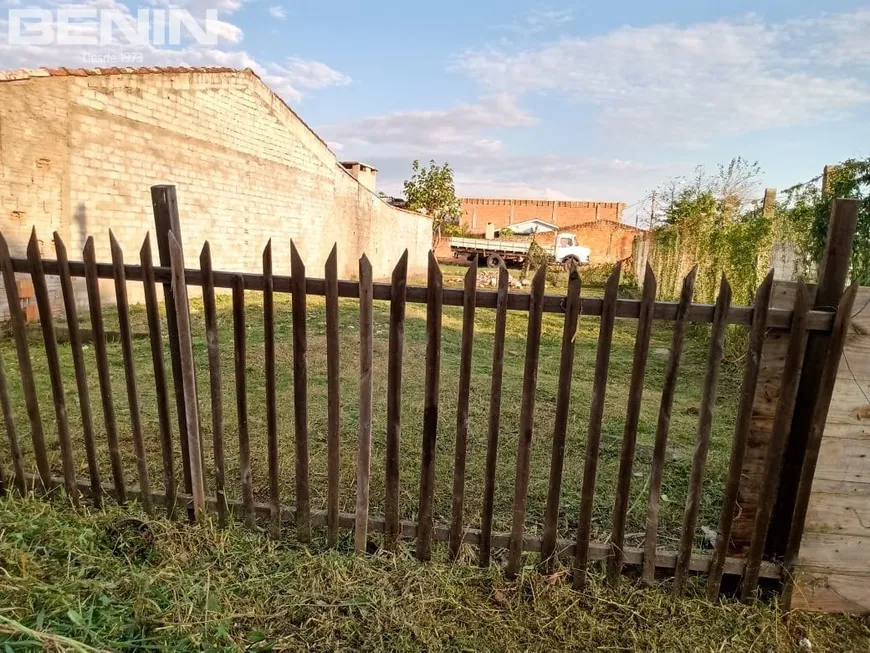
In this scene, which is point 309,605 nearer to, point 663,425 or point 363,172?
point 663,425

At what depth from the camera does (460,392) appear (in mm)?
2385

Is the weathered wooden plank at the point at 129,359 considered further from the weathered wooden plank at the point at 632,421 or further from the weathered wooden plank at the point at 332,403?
the weathered wooden plank at the point at 632,421

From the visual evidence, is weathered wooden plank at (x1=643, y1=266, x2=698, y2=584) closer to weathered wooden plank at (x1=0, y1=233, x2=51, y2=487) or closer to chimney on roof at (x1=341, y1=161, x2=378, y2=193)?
Answer: weathered wooden plank at (x1=0, y1=233, x2=51, y2=487)

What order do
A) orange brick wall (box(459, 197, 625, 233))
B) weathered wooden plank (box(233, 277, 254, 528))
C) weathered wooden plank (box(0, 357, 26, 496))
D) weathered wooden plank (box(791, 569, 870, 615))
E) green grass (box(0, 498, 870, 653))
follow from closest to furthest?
1. green grass (box(0, 498, 870, 653))
2. weathered wooden plank (box(791, 569, 870, 615))
3. weathered wooden plank (box(233, 277, 254, 528))
4. weathered wooden plank (box(0, 357, 26, 496))
5. orange brick wall (box(459, 197, 625, 233))

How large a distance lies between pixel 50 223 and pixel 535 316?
8628 mm

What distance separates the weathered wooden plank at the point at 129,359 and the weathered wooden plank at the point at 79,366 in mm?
205

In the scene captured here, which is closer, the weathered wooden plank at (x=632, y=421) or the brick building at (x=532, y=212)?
the weathered wooden plank at (x=632, y=421)

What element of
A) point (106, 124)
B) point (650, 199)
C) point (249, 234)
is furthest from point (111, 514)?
point (650, 199)

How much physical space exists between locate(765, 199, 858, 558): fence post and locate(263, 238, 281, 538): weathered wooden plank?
7.94 feet

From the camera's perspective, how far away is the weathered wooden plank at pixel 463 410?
2.24 metres

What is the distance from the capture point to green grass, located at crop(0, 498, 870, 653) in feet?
6.66

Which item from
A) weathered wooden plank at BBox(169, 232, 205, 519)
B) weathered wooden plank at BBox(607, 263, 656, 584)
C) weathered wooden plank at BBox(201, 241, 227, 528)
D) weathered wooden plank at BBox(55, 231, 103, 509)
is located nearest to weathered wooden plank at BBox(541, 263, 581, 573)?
weathered wooden plank at BBox(607, 263, 656, 584)

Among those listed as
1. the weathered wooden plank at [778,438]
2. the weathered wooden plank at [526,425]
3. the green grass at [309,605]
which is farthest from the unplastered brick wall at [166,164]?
the weathered wooden plank at [778,438]

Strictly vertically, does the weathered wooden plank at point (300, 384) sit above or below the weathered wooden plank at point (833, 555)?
above
